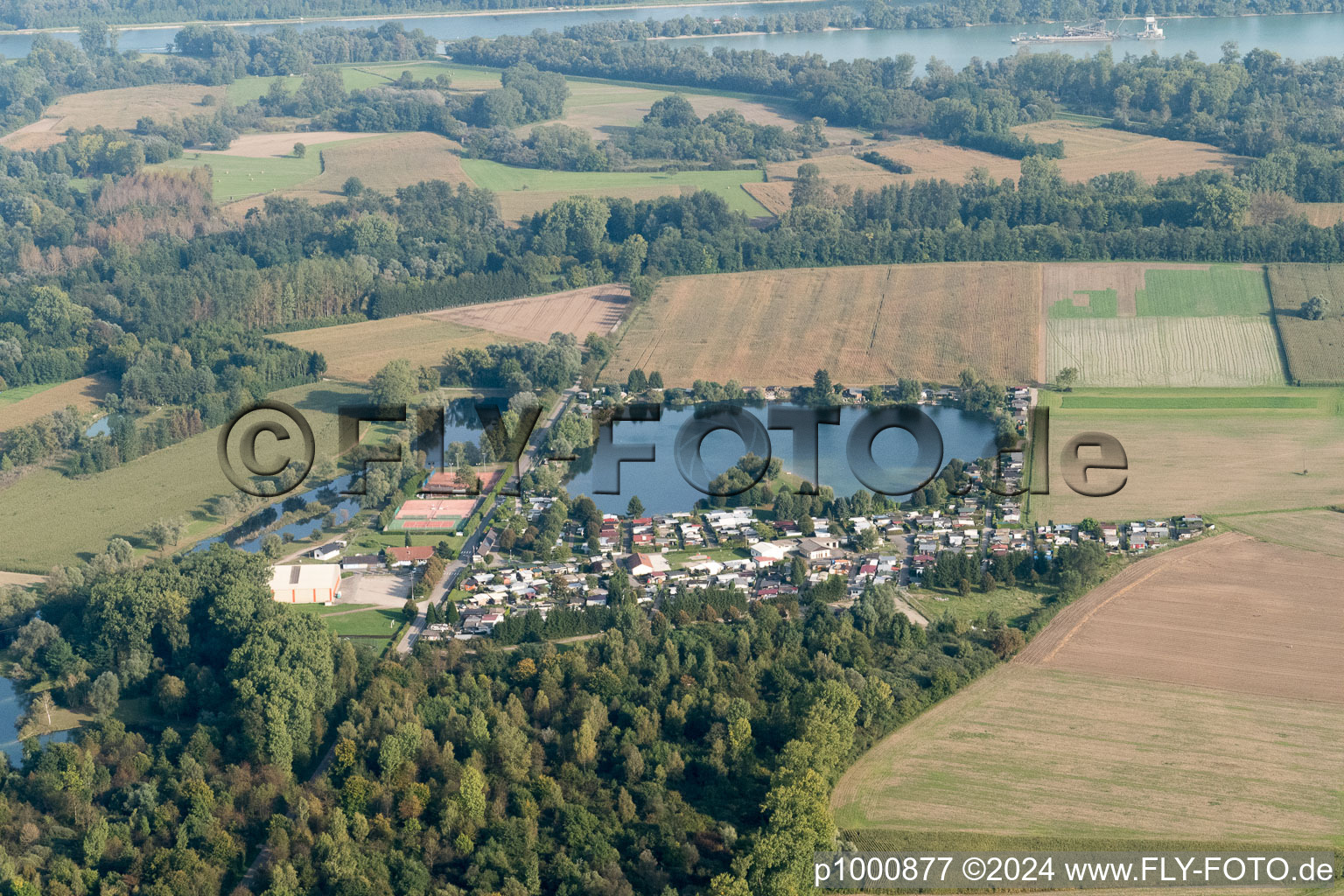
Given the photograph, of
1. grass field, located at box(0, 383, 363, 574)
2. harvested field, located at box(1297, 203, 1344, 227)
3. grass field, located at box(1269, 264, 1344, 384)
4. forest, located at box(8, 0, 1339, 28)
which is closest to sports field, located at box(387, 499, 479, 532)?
grass field, located at box(0, 383, 363, 574)

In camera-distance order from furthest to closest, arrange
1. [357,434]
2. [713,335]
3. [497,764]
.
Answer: [713,335] → [357,434] → [497,764]

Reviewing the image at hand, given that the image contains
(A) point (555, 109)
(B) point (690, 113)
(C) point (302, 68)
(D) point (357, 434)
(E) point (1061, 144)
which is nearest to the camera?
(D) point (357, 434)

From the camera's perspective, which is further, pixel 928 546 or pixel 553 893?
pixel 928 546

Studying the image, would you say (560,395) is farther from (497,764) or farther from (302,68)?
(302,68)

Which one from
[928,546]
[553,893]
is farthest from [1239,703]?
[553,893]

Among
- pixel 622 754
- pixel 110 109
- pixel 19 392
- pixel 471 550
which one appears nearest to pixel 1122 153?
pixel 471 550

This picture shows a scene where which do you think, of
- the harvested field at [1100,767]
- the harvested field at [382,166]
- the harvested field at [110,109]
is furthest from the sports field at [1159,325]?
the harvested field at [110,109]

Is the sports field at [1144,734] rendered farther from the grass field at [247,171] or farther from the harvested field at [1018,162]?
the grass field at [247,171]

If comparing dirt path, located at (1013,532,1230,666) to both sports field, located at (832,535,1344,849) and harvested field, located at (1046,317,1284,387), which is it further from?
harvested field, located at (1046,317,1284,387)
